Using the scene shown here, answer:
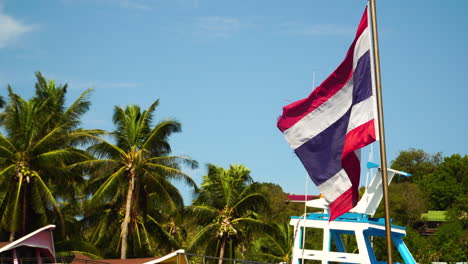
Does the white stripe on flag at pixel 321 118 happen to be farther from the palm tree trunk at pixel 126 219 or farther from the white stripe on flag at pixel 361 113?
the palm tree trunk at pixel 126 219

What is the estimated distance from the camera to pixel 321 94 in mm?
11594

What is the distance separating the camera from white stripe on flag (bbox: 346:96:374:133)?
10.3 metres

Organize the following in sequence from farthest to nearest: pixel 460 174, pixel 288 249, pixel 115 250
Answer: pixel 460 174, pixel 288 249, pixel 115 250

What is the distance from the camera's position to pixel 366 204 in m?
26.1

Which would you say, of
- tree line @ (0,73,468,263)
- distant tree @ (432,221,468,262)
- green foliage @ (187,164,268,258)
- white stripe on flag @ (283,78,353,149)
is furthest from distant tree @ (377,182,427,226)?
white stripe on flag @ (283,78,353,149)

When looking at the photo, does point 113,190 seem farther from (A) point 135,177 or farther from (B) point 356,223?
(B) point 356,223

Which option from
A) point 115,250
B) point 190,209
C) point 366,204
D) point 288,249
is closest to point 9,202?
point 115,250

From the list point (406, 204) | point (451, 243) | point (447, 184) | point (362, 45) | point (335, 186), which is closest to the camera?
point (362, 45)

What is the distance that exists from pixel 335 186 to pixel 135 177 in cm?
3284

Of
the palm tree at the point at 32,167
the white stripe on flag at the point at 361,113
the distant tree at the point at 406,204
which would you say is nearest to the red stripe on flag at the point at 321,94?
the white stripe on flag at the point at 361,113

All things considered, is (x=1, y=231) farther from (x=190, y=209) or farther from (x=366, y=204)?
(x=366, y=204)

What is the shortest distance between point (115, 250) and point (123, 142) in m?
6.72

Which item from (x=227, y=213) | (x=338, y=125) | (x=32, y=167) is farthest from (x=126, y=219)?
(x=338, y=125)

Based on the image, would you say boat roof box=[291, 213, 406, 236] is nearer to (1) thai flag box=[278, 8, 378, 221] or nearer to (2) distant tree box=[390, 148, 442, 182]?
(1) thai flag box=[278, 8, 378, 221]
